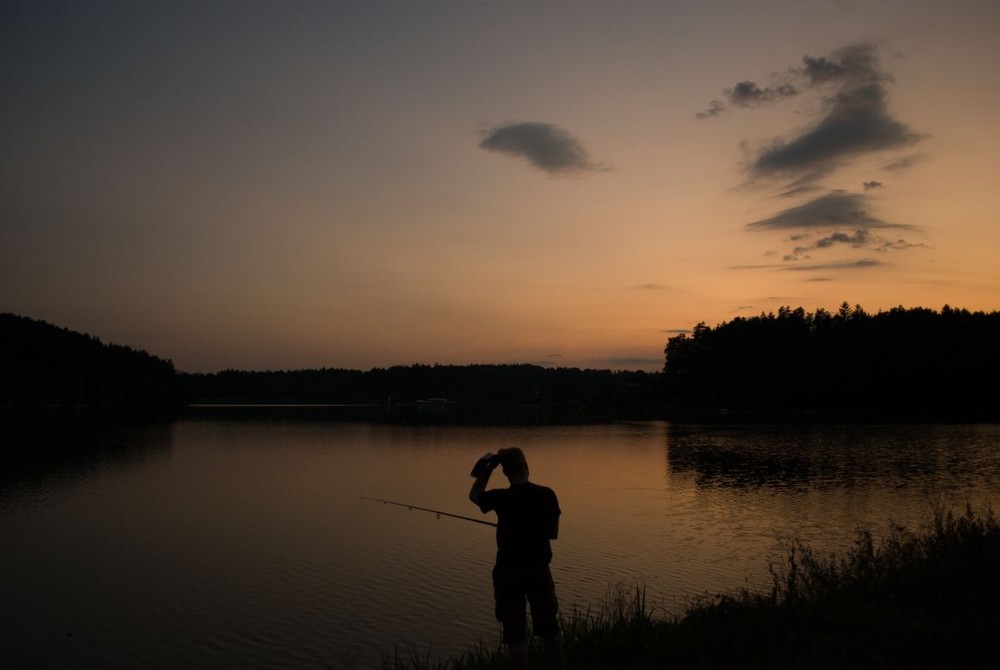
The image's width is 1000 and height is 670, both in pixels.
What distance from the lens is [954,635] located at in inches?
352

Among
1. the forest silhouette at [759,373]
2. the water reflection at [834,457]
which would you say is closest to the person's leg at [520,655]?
the water reflection at [834,457]

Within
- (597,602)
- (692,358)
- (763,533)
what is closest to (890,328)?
(692,358)

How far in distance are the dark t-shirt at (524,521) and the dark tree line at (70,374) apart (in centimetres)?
16984

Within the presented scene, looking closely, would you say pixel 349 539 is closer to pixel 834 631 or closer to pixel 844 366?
pixel 834 631

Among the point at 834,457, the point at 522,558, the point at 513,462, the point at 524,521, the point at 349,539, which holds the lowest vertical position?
the point at 349,539

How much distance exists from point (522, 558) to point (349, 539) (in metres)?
18.2

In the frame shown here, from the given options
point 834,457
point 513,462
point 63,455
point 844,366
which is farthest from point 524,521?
point 844,366

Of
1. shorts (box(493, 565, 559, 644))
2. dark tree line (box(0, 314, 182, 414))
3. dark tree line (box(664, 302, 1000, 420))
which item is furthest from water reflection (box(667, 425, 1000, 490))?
dark tree line (box(0, 314, 182, 414))

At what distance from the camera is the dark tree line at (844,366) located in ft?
408

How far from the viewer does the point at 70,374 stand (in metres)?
164

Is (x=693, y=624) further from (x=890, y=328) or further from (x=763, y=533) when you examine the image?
(x=890, y=328)

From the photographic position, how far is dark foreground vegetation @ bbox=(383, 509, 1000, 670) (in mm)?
8477

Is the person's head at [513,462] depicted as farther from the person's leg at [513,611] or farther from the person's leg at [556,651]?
the person's leg at [556,651]

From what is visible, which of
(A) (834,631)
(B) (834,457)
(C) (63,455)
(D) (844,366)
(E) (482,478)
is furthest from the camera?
(D) (844,366)
